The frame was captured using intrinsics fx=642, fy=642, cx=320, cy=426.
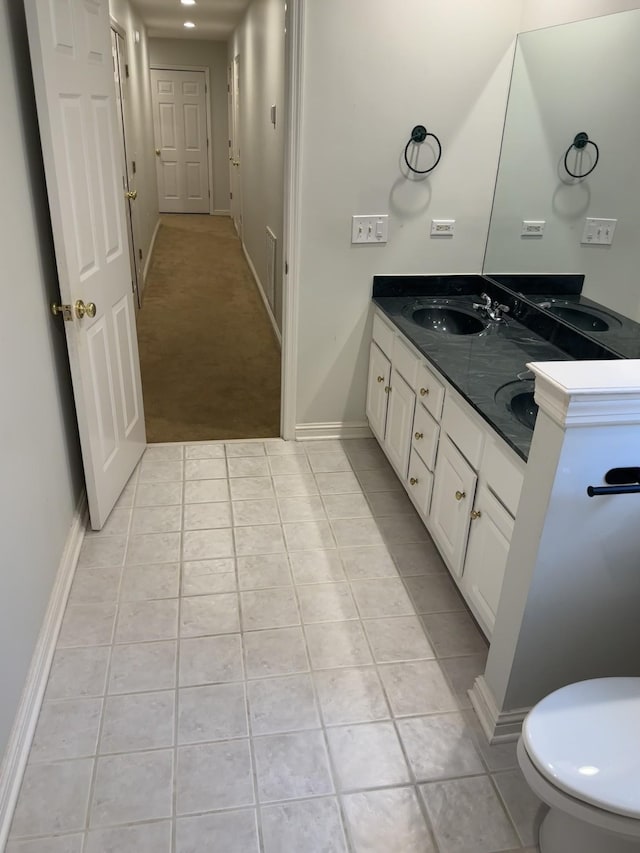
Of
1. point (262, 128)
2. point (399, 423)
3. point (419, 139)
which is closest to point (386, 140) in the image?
point (419, 139)

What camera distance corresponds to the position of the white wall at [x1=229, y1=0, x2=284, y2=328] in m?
4.14

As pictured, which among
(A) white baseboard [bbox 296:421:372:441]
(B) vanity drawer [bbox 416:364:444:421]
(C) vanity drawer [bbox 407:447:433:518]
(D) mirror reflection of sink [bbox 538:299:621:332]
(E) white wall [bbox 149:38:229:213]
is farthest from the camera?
(E) white wall [bbox 149:38:229:213]

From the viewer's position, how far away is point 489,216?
3080mm

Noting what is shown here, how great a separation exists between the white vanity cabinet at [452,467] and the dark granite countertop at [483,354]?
42mm

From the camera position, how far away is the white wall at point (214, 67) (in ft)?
29.8

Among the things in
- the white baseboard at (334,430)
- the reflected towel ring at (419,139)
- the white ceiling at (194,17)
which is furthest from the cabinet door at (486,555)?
the white ceiling at (194,17)

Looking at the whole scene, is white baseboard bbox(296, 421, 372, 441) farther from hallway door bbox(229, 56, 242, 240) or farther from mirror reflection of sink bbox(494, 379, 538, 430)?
hallway door bbox(229, 56, 242, 240)

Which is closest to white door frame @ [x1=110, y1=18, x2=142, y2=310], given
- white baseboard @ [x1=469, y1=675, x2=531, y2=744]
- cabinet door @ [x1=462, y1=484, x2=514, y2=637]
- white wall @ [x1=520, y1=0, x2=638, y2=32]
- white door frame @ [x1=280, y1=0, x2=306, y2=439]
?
white door frame @ [x1=280, y1=0, x2=306, y2=439]

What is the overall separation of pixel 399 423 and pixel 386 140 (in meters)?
1.26

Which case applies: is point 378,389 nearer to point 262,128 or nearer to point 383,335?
point 383,335

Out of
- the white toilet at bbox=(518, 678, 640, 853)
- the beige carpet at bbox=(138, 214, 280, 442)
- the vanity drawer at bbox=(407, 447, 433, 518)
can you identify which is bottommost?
the beige carpet at bbox=(138, 214, 280, 442)

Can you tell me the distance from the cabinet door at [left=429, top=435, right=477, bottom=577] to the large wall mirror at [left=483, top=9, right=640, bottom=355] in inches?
25.6

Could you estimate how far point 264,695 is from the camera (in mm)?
1905

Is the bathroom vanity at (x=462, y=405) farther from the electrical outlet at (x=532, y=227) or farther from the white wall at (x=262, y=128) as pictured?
the white wall at (x=262, y=128)
